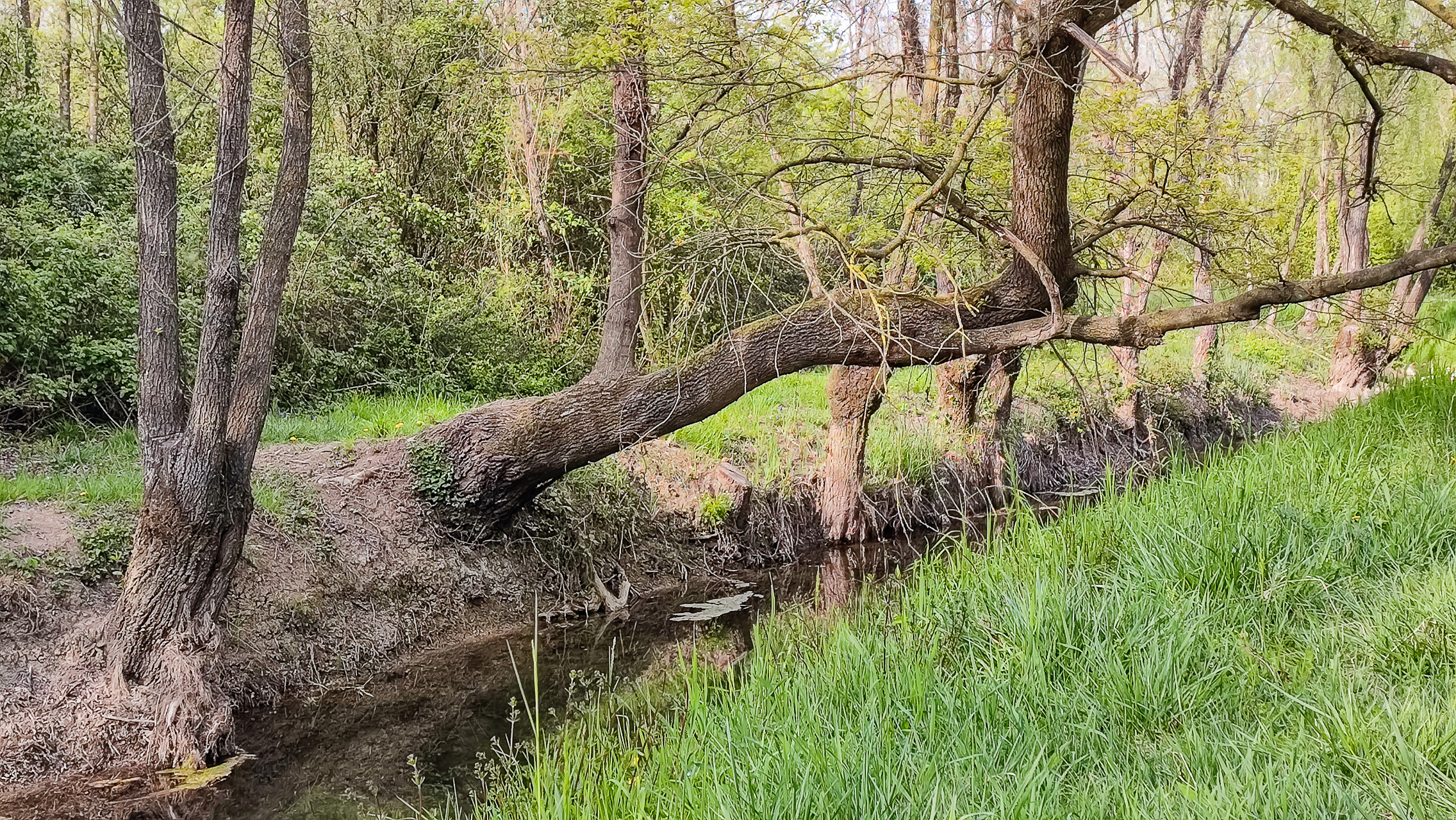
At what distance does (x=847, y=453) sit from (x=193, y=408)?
5.54 m

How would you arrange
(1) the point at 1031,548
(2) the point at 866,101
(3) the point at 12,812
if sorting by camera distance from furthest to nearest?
1. (2) the point at 866,101
2. (1) the point at 1031,548
3. (3) the point at 12,812

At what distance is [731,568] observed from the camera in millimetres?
8430

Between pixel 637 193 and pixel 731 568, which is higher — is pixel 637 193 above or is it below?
above

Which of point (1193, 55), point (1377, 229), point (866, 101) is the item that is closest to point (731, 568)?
point (866, 101)

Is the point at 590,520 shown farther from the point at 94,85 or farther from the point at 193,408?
the point at 94,85

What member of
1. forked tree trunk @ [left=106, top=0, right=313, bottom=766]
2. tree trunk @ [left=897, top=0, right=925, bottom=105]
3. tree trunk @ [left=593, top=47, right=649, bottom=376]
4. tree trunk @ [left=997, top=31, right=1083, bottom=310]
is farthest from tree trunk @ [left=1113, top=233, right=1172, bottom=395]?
forked tree trunk @ [left=106, top=0, right=313, bottom=766]

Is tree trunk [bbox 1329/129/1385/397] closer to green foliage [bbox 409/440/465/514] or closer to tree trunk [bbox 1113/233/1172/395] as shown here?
tree trunk [bbox 1113/233/1172/395]

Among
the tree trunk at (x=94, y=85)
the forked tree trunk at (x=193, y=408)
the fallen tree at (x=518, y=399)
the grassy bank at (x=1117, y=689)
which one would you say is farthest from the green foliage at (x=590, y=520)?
the tree trunk at (x=94, y=85)

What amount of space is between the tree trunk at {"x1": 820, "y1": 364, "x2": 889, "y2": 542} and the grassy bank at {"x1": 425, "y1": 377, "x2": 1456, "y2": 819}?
321 centimetres

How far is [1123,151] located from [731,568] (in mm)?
4825

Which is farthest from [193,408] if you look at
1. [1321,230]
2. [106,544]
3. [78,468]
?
[1321,230]

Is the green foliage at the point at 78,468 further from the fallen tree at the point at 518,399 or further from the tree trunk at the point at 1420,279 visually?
the tree trunk at the point at 1420,279

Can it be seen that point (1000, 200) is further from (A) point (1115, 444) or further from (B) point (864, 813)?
(B) point (864, 813)

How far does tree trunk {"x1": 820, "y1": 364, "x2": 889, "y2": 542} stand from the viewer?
8422 mm
